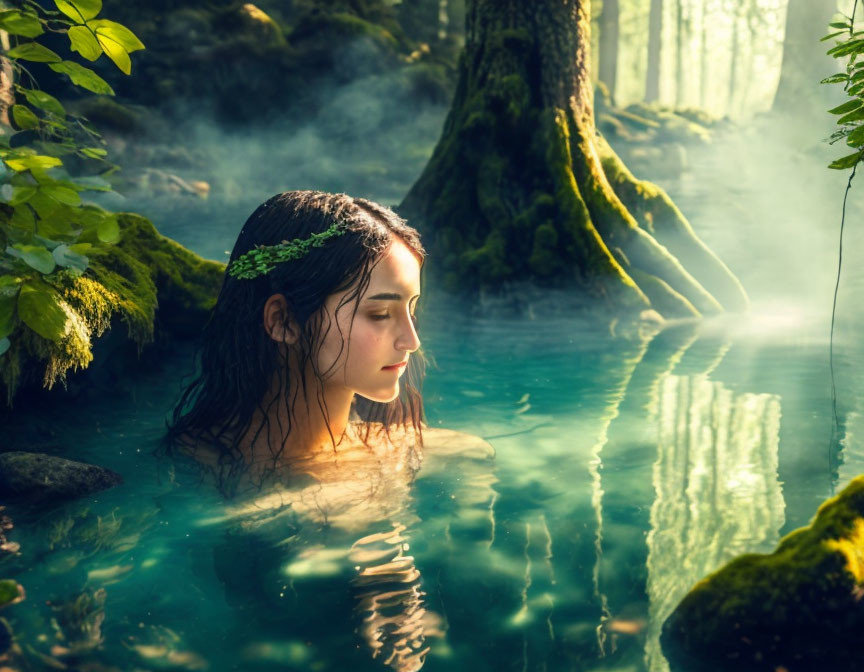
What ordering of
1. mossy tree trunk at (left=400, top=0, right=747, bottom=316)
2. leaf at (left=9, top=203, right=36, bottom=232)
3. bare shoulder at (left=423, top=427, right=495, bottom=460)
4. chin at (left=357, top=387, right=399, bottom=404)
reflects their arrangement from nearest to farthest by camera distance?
1. leaf at (left=9, top=203, right=36, bottom=232)
2. chin at (left=357, top=387, right=399, bottom=404)
3. bare shoulder at (left=423, top=427, right=495, bottom=460)
4. mossy tree trunk at (left=400, top=0, right=747, bottom=316)

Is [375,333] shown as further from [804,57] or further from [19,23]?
[804,57]

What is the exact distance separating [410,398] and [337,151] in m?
22.1

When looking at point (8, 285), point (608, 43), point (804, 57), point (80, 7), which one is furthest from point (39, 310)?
point (608, 43)

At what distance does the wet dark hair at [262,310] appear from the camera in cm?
441

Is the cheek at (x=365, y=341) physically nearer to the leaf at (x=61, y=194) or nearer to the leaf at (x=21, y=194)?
the leaf at (x=61, y=194)

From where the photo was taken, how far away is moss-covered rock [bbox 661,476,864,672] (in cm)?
275

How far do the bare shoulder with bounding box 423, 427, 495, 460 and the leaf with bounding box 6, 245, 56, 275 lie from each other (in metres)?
2.43

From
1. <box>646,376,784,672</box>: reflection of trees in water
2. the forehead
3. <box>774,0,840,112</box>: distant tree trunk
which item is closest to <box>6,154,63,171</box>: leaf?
the forehead

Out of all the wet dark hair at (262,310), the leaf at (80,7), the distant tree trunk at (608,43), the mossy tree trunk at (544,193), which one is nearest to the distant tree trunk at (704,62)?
the distant tree trunk at (608,43)

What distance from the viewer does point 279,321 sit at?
4555 mm

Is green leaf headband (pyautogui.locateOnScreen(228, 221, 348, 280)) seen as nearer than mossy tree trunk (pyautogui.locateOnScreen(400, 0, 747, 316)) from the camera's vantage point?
Yes

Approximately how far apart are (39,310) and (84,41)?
1.24 metres

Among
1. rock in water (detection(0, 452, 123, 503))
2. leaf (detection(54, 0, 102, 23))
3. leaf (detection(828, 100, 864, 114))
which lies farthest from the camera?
rock in water (detection(0, 452, 123, 503))

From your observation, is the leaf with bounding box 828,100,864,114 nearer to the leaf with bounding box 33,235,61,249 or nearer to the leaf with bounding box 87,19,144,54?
the leaf with bounding box 87,19,144,54
